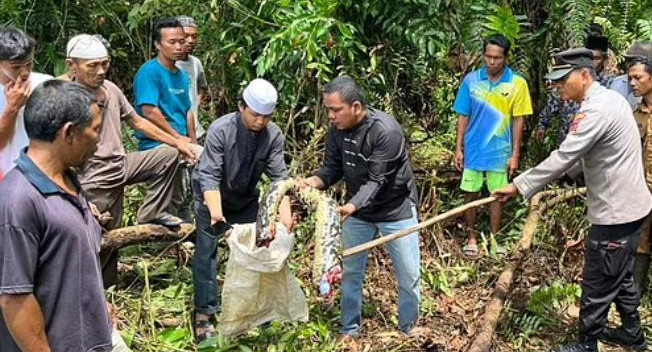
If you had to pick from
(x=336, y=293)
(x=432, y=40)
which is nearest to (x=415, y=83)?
(x=432, y=40)

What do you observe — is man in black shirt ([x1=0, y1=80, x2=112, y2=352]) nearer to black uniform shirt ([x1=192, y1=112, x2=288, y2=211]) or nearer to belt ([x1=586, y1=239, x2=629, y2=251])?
black uniform shirt ([x1=192, y1=112, x2=288, y2=211])

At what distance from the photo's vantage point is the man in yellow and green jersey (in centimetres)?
579

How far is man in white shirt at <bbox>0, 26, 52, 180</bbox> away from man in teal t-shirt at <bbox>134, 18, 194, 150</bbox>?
1.26 meters

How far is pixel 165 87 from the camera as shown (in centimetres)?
527

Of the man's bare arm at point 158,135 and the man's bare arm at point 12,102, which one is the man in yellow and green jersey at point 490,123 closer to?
the man's bare arm at point 158,135

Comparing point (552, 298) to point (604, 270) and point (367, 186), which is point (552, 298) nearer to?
point (604, 270)

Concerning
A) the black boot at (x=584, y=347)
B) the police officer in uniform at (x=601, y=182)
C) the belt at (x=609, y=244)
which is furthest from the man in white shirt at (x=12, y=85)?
the black boot at (x=584, y=347)

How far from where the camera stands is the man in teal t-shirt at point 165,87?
5148mm

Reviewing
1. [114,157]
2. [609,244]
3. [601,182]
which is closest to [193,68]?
[114,157]

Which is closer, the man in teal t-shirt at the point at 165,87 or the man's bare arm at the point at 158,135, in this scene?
the man's bare arm at the point at 158,135

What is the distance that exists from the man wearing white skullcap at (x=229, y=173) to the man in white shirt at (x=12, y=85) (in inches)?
41.2

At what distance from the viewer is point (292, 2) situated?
5754mm

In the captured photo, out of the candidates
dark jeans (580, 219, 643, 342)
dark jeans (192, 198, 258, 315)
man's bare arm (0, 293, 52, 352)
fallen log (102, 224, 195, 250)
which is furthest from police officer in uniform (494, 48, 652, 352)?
man's bare arm (0, 293, 52, 352)

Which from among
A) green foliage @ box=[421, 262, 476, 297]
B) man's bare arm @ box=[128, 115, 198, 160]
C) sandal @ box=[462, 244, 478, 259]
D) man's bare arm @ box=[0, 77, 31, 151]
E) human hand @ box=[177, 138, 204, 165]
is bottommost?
green foliage @ box=[421, 262, 476, 297]
